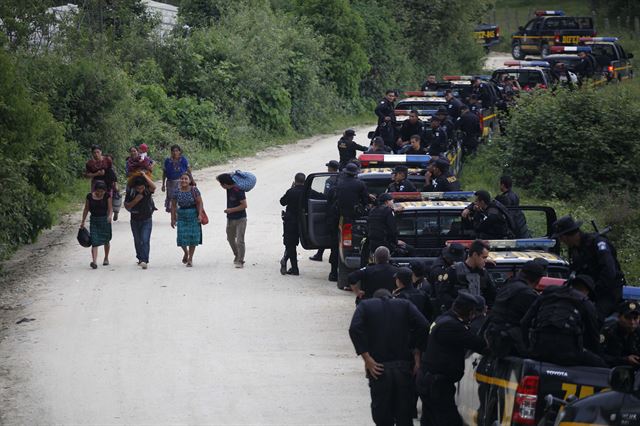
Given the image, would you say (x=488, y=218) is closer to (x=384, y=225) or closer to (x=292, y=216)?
(x=384, y=225)

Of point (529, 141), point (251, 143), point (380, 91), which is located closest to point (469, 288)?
point (529, 141)

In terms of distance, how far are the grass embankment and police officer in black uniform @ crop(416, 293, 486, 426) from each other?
15.0 metres

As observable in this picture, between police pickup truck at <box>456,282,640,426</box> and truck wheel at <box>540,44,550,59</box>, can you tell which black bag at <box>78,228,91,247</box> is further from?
truck wheel at <box>540,44,550,59</box>

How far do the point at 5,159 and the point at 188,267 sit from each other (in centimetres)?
330

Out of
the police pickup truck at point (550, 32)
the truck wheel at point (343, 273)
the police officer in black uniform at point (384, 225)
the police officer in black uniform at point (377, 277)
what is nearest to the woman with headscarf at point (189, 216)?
the truck wheel at point (343, 273)

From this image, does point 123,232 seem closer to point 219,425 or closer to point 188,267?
point 188,267

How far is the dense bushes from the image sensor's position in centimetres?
2439

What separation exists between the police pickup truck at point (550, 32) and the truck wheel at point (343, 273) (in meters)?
39.3

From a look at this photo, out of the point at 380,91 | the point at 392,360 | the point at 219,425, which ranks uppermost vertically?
the point at 392,360

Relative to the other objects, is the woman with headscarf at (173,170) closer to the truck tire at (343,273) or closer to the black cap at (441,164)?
the truck tire at (343,273)

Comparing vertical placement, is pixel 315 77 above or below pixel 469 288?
below

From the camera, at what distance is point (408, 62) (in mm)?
52156

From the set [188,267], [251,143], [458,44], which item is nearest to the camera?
[188,267]

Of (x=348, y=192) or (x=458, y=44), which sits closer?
(x=348, y=192)
